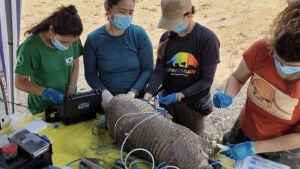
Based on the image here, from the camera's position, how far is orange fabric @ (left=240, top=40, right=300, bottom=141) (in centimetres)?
181

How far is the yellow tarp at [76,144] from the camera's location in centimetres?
194

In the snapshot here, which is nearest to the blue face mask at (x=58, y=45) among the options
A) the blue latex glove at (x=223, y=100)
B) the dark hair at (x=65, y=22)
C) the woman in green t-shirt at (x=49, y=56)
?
the woman in green t-shirt at (x=49, y=56)

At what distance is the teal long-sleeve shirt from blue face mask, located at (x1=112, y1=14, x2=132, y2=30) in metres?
0.11

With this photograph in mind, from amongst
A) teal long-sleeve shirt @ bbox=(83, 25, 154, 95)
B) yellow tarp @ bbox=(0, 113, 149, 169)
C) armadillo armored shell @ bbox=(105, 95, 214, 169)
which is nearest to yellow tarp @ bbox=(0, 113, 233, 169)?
yellow tarp @ bbox=(0, 113, 149, 169)

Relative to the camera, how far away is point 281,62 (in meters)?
1.72

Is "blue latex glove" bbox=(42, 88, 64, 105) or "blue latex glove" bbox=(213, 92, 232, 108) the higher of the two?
"blue latex glove" bbox=(213, 92, 232, 108)

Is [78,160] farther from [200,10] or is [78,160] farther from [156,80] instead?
[200,10]

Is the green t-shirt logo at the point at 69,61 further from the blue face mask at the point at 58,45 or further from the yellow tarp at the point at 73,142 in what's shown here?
the yellow tarp at the point at 73,142

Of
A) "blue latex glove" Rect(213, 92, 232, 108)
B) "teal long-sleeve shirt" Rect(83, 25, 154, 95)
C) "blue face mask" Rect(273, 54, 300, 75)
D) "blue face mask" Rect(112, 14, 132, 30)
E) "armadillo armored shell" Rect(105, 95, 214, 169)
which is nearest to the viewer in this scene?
"blue face mask" Rect(273, 54, 300, 75)

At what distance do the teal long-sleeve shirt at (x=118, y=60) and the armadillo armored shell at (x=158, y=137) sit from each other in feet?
1.42

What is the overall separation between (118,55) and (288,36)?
1.48 meters

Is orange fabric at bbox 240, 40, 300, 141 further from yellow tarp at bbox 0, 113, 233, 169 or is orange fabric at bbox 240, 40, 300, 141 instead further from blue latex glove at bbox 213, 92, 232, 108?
yellow tarp at bbox 0, 113, 233, 169

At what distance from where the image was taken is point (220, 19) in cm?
891

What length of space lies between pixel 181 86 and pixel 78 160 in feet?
3.90
